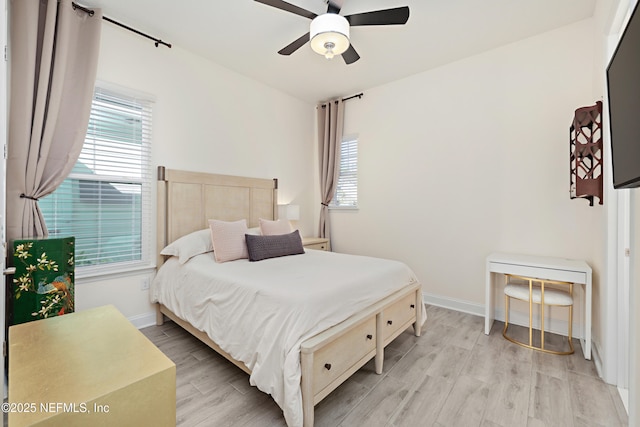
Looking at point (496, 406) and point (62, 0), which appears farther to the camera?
point (62, 0)

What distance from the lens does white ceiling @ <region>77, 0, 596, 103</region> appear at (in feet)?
7.88

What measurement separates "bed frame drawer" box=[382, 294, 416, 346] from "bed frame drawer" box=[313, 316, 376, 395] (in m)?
0.18

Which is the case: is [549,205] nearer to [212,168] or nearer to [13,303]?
[212,168]

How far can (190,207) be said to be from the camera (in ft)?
10.1

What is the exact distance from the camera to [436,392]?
6.07 feet

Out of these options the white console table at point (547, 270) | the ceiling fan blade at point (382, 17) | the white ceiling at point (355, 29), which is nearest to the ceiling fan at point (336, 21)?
the ceiling fan blade at point (382, 17)

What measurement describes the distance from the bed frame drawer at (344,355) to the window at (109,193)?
7.14 ft

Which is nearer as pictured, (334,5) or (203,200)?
(334,5)

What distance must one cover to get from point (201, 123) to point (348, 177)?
7.12ft

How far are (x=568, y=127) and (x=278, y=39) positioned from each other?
2.96 m

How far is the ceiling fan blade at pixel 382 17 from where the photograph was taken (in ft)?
6.62

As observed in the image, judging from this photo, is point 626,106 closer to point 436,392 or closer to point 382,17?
point 382,17

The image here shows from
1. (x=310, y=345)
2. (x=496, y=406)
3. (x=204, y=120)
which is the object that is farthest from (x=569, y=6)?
(x=204, y=120)

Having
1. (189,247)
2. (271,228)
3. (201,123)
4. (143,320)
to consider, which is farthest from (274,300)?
(201,123)
